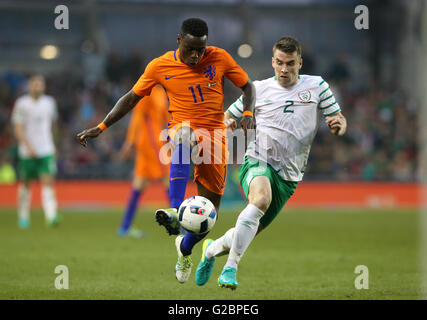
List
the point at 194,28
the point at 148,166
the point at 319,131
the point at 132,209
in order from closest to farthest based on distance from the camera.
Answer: the point at 194,28 → the point at 132,209 → the point at 148,166 → the point at 319,131

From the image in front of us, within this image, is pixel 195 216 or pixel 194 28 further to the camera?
pixel 195 216

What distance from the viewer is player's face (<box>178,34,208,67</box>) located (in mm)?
5645

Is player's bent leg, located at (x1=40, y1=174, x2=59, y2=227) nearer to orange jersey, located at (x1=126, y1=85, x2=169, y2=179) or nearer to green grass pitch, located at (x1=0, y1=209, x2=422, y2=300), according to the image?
green grass pitch, located at (x1=0, y1=209, x2=422, y2=300)

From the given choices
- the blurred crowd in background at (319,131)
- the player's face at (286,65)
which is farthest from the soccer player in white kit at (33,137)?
the player's face at (286,65)

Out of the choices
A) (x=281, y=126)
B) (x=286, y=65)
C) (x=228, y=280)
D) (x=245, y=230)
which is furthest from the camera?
(x=281, y=126)

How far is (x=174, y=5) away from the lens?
2311 centimetres

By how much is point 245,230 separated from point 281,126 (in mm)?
1082

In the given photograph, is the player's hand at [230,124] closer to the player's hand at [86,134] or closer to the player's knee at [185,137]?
the player's knee at [185,137]

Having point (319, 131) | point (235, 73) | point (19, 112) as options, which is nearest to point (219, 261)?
point (235, 73)

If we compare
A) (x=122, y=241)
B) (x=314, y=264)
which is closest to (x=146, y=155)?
(x=122, y=241)

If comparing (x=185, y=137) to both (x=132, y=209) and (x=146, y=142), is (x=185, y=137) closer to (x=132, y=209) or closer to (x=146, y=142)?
(x=132, y=209)

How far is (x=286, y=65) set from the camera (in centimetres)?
606

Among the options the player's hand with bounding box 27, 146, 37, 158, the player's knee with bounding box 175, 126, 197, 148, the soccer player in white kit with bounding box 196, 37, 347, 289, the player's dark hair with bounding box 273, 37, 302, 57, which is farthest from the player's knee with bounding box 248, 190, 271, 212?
the player's hand with bounding box 27, 146, 37, 158

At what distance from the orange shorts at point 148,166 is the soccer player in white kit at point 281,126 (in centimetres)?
493
